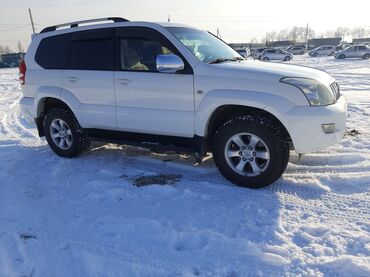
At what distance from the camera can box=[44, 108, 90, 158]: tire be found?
5.87 meters

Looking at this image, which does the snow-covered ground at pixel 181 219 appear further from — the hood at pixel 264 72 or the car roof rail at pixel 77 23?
the car roof rail at pixel 77 23

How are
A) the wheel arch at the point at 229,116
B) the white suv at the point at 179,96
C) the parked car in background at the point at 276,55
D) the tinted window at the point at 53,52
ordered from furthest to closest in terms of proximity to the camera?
the parked car in background at the point at 276,55 → the tinted window at the point at 53,52 → the wheel arch at the point at 229,116 → the white suv at the point at 179,96

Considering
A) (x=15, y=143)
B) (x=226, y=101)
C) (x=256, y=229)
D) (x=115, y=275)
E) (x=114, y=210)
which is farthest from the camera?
(x=15, y=143)

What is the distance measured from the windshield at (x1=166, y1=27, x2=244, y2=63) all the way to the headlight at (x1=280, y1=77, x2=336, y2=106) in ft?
3.60

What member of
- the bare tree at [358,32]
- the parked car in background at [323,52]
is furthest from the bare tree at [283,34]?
the parked car in background at [323,52]

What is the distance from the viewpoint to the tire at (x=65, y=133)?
5.87 m

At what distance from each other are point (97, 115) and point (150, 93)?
3.58 feet

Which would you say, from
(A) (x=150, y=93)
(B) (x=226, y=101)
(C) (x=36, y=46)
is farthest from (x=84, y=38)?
(B) (x=226, y=101)

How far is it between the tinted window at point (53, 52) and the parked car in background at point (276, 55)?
37.0 meters

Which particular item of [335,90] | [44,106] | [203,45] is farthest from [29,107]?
[335,90]

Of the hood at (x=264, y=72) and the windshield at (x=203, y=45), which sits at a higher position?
the windshield at (x=203, y=45)

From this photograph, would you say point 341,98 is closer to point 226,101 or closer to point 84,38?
point 226,101

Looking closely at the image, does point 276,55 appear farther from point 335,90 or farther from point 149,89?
point 149,89

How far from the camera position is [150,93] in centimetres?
487
